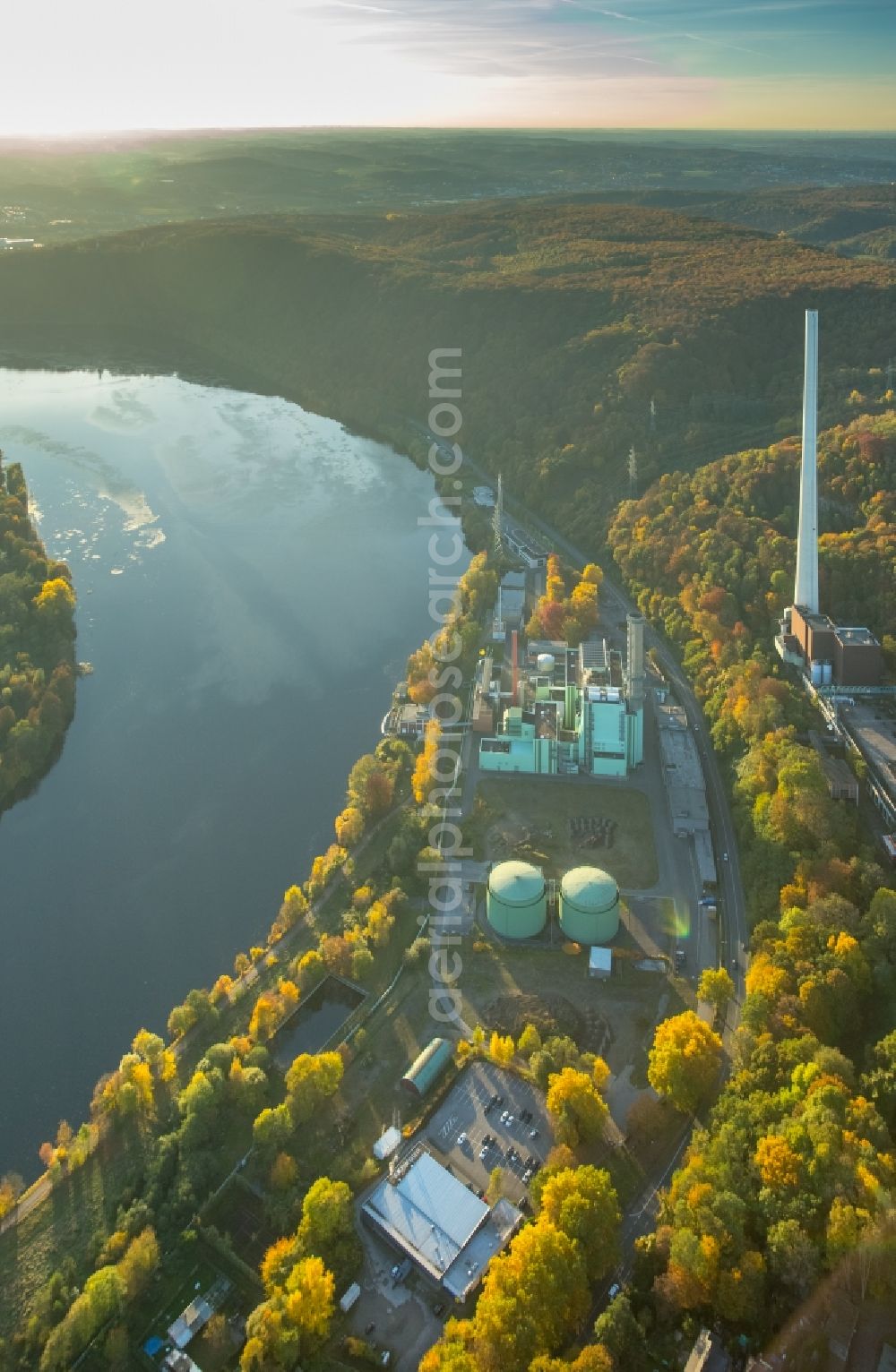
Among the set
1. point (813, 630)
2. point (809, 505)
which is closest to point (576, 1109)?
point (813, 630)

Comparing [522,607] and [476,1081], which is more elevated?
[522,607]

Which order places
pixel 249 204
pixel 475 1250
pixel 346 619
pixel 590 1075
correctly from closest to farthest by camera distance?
pixel 475 1250
pixel 590 1075
pixel 346 619
pixel 249 204

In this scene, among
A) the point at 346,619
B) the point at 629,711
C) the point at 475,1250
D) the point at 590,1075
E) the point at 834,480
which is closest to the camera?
the point at 475,1250

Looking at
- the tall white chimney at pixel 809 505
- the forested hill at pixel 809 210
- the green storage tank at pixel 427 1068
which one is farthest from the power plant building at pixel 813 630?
the forested hill at pixel 809 210

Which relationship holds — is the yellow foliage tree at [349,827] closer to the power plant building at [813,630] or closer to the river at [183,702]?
the river at [183,702]

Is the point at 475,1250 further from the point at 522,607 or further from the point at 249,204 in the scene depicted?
the point at 249,204

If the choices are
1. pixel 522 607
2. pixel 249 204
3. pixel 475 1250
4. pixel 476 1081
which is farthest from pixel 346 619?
pixel 249 204
